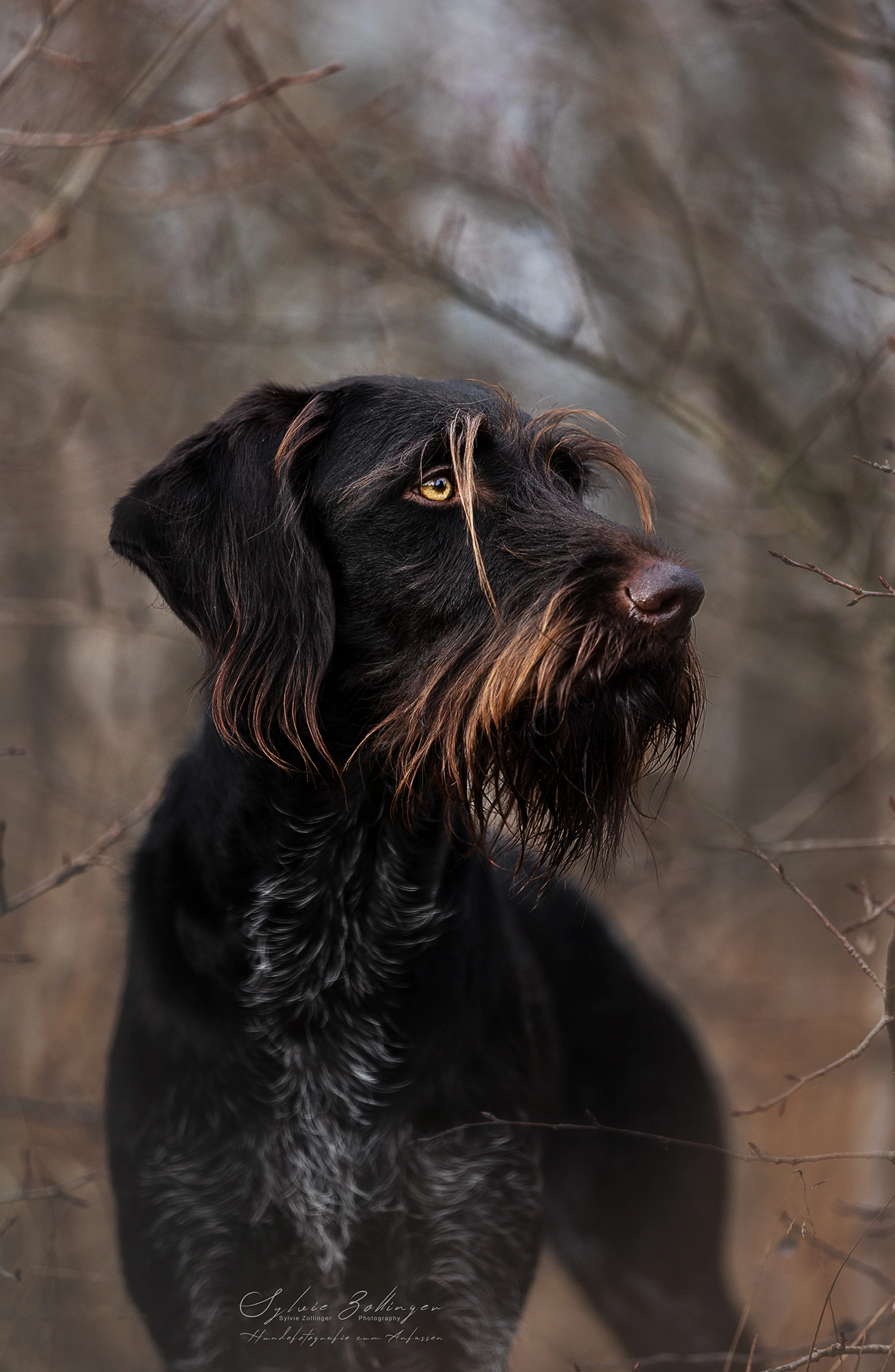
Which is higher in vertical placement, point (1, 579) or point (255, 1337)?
point (255, 1337)

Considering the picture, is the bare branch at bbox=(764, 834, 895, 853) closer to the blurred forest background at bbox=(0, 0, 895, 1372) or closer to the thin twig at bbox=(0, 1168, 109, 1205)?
the blurred forest background at bbox=(0, 0, 895, 1372)

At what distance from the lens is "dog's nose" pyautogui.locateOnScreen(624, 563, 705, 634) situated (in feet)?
7.23

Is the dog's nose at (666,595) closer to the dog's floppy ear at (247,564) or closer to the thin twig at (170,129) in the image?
the dog's floppy ear at (247,564)

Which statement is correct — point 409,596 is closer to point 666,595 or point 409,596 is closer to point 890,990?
point 666,595

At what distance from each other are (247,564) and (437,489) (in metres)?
0.48

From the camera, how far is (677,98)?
730cm

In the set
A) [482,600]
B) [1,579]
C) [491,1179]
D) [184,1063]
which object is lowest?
[1,579]

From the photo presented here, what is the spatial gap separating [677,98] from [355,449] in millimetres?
5911

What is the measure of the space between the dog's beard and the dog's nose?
0.04 m

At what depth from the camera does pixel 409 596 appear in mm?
2584

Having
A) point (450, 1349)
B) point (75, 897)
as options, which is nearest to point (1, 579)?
point (75, 897)

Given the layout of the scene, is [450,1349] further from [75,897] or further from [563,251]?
[75,897]

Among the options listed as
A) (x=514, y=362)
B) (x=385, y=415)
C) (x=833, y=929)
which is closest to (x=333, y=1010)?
(x=833, y=929)

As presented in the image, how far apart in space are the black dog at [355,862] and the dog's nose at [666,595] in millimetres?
131
